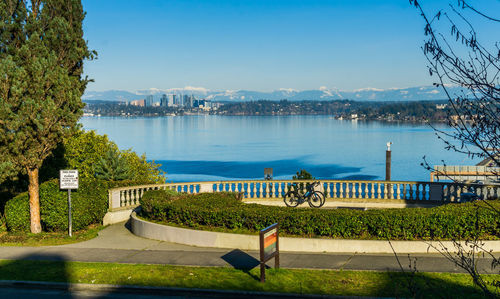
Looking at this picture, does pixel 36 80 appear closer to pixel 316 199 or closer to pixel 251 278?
pixel 251 278

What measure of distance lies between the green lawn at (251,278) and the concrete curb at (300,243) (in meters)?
2.12

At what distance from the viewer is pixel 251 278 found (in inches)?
498

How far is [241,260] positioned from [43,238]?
27.3 feet

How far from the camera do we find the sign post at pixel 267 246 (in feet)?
39.4

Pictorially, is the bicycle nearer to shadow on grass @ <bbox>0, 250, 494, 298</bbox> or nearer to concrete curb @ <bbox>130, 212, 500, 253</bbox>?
concrete curb @ <bbox>130, 212, 500, 253</bbox>

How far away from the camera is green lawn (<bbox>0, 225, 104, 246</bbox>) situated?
1738 centimetres

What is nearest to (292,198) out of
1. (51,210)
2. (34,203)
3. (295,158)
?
(51,210)

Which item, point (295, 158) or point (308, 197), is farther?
point (295, 158)

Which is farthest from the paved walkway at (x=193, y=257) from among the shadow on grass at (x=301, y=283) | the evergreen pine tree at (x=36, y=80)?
the evergreen pine tree at (x=36, y=80)

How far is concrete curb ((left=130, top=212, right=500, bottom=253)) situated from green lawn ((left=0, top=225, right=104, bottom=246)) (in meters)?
3.10

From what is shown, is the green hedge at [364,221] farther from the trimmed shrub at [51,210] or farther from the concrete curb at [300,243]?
the trimmed shrub at [51,210]

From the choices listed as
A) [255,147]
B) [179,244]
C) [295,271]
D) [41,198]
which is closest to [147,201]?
[179,244]

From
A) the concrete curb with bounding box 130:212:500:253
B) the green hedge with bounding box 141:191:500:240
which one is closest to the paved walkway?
the concrete curb with bounding box 130:212:500:253

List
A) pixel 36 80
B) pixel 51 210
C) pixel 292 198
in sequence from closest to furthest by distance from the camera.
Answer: pixel 36 80 < pixel 51 210 < pixel 292 198
